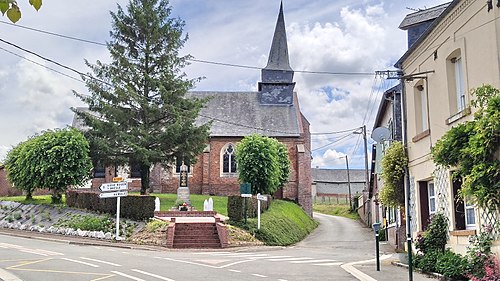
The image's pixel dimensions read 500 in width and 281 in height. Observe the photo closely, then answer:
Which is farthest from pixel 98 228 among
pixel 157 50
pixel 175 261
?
pixel 157 50

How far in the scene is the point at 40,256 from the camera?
644 inches

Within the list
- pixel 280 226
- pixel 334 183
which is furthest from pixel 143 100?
pixel 334 183

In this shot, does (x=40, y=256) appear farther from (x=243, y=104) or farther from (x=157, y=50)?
(x=243, y=104)

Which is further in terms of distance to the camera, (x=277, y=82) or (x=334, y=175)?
(x=334, y=175)

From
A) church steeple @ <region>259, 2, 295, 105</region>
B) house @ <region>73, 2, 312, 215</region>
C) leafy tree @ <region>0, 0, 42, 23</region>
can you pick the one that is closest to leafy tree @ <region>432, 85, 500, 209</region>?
leafy tree @ <region>0, 0, 42, 23</region>

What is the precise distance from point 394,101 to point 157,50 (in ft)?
59.7

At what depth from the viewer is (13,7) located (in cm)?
356

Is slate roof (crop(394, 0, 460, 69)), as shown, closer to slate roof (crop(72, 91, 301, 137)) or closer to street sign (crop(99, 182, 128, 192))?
street sign (crop(99, 182, 128, 192))

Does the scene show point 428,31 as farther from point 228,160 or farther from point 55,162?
point 228,160

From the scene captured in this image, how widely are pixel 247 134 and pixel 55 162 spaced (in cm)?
2184

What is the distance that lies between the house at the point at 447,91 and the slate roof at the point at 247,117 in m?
31.8

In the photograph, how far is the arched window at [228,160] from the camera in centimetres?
4700

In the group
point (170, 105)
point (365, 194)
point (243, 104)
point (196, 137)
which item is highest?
point (243, 104)

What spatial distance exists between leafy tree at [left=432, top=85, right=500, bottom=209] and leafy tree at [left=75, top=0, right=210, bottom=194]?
23.9m
